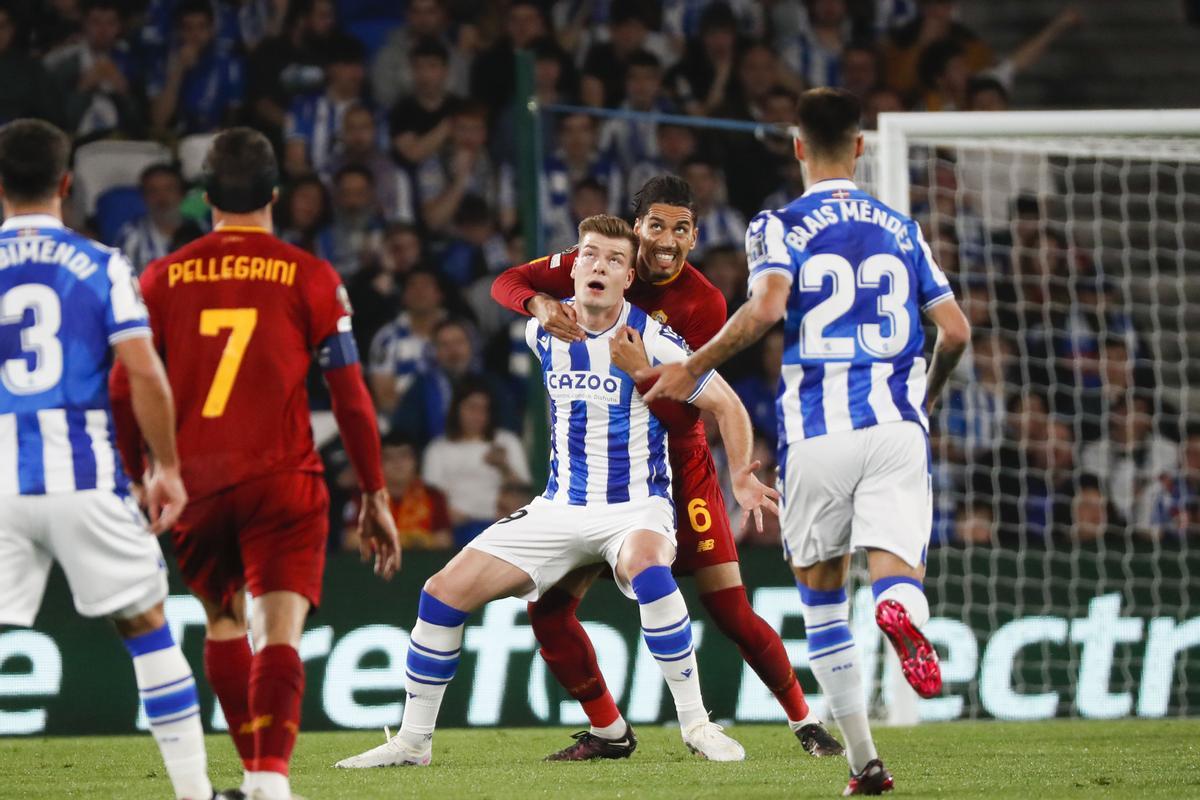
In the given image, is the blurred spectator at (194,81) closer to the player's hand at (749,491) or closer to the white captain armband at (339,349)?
the player's hand at (749,491)

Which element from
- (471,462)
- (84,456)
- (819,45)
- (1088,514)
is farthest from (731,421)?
(819,45)

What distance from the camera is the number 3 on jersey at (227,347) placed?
4840 millimetres

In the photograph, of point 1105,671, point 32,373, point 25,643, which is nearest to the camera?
point 32,373

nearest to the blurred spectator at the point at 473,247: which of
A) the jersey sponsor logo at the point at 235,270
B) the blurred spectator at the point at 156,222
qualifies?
the blurred spectator at the point at 156,222

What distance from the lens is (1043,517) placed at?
11.1m

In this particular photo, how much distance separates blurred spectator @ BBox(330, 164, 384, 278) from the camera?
1198 cm

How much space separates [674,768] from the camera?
6.50 m

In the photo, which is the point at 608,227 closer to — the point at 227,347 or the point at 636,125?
the point at 227,347

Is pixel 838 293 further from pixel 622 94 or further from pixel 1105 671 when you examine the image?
pixel 622 94

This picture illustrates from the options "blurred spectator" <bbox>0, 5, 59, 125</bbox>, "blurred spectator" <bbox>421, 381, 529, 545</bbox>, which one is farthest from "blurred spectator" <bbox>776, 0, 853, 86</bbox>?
"blurred spectator" <bbox>0, 5, 59, 125</bbox>

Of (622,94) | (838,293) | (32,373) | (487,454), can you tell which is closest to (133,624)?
(32,373)

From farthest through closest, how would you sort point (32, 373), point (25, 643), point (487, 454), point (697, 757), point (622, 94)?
point (622, 94)
point (487, 454)
point (25, 643)
point (697, 757)
point (32, 373)

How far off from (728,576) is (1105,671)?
11.8ft

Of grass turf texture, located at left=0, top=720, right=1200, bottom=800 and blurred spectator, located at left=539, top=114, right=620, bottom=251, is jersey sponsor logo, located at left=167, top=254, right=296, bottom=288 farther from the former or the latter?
blurred spectator, located at left=539, top=114, right=620, bottom=251
